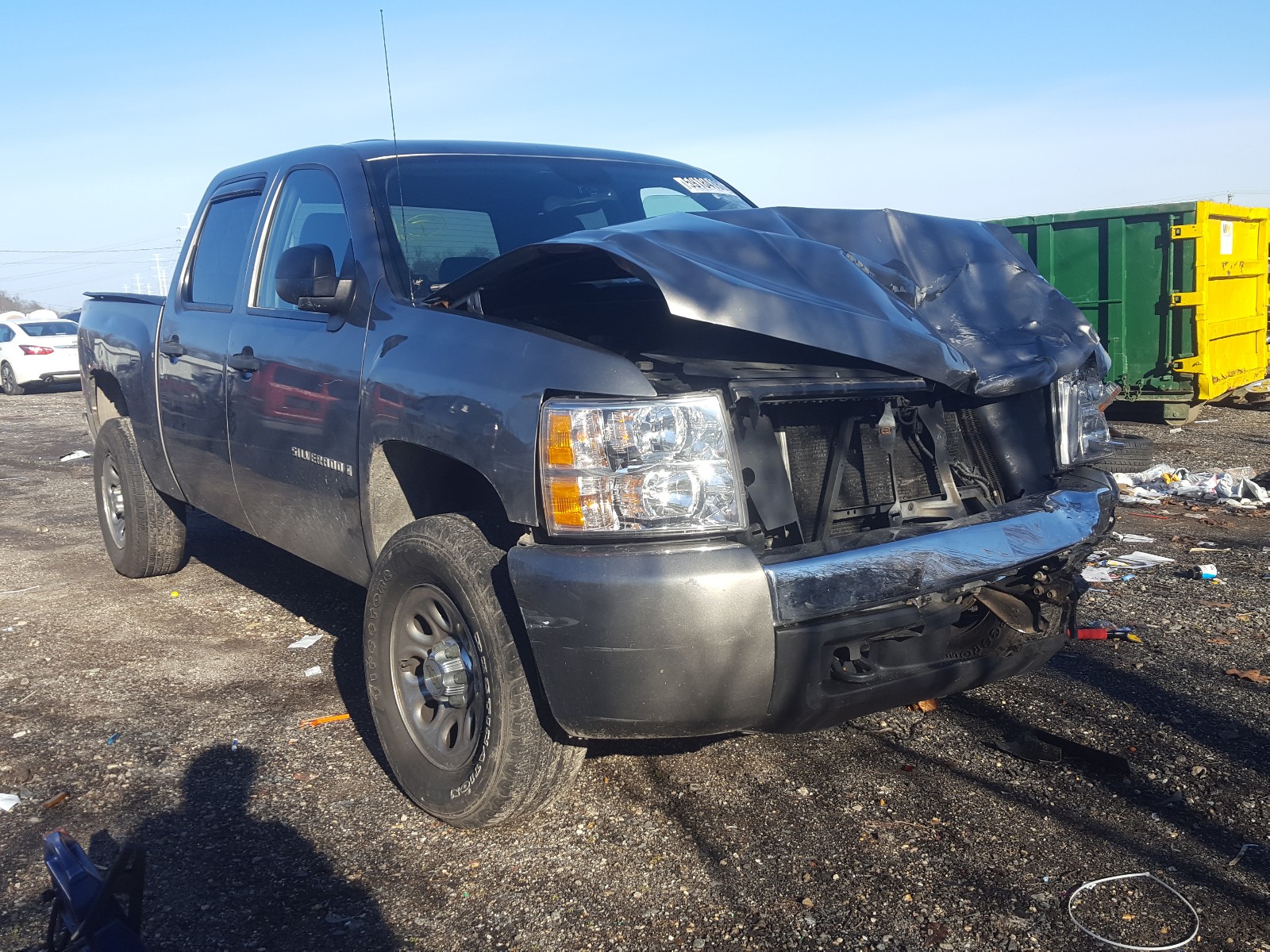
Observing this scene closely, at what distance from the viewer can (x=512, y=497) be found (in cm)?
272

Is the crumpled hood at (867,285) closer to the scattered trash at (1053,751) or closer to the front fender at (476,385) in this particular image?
the front fender at (476,385)

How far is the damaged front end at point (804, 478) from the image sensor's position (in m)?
2.55

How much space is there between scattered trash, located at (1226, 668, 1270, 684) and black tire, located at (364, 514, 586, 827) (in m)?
2.51

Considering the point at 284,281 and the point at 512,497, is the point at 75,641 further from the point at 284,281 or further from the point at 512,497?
the point at 512,497

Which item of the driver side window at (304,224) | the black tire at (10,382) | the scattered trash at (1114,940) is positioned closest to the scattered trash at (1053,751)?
the scattered trash at (1114,940)

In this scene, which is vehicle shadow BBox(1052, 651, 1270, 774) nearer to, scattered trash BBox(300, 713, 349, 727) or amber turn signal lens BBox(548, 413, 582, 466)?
amber turn signal lens BBox(548, 413, 582, 466)

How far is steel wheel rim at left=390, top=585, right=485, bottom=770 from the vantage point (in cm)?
300

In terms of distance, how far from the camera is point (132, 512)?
5.69m

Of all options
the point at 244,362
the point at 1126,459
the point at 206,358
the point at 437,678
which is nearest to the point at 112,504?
the point at 206,358

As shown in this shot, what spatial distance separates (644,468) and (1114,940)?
1.46 metres

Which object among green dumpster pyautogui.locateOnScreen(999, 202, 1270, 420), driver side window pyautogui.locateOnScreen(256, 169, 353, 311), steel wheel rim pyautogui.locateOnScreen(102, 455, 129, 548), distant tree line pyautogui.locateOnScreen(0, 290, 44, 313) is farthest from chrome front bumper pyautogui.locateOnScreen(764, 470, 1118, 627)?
distant tree line pyautogui.locateOnScreen(0, 290, 44, 313)

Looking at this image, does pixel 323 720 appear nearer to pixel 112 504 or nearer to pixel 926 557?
pixel 926 557

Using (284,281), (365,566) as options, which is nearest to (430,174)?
(284,281)

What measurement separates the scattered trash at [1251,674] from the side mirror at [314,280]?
11.0ft
